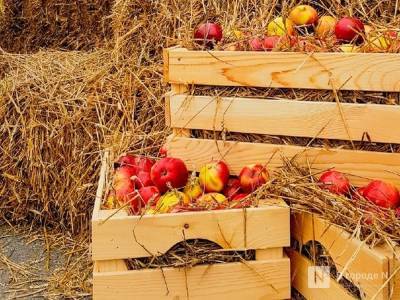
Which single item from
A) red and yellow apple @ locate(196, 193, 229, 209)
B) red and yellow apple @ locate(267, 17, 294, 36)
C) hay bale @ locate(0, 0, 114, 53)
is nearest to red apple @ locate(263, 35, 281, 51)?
red and yellow apple @ locate(267, 17, 294, 36)

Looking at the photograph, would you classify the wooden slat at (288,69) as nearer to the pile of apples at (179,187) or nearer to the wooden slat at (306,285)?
the pile of apples at (179,187)

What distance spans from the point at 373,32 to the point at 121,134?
133 centimetres

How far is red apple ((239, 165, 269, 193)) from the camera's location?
2.10 metres

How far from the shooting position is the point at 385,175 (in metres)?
2.05

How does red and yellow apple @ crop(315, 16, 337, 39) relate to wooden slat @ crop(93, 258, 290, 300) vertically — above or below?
above

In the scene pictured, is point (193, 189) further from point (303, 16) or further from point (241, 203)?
point (303, 16)

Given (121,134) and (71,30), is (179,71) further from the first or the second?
(71,30)

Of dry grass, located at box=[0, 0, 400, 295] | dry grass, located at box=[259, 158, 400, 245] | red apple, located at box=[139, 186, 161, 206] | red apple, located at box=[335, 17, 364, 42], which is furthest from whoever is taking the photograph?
dry grass, located at box=[0, 0, 400, 295]

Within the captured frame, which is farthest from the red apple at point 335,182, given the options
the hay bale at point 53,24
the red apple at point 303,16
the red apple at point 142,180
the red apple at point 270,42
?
the hay bale at point 53,24

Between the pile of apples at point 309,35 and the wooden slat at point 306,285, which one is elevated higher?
the pile of apples at point 309,35

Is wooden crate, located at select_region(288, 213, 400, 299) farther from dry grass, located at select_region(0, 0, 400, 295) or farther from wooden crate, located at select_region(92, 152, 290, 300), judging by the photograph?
dry grass, located at select_region(0, 0, 400, 295)

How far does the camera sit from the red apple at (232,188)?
2.16 m

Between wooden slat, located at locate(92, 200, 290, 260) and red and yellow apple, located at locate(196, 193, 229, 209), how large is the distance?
0.23ft

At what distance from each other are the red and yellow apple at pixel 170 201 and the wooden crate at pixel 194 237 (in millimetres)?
101
